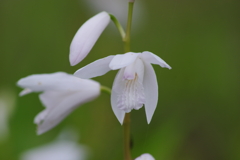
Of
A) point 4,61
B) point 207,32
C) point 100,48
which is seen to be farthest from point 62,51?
point 207,32

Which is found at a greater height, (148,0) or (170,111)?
(148,0)

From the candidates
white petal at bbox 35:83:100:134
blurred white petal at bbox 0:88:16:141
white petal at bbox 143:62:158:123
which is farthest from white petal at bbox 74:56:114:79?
blurred white petal at bbox 0:88:16:141

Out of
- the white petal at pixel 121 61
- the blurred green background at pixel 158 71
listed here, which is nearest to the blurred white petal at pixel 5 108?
the blurred green background at pixel 158 71

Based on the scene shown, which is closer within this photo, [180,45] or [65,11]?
[180,45]

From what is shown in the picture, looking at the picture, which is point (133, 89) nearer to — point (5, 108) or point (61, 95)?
point (61, 95)

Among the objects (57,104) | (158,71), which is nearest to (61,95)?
(57,104)

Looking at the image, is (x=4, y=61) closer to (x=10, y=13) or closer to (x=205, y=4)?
(x=10, y=13)
